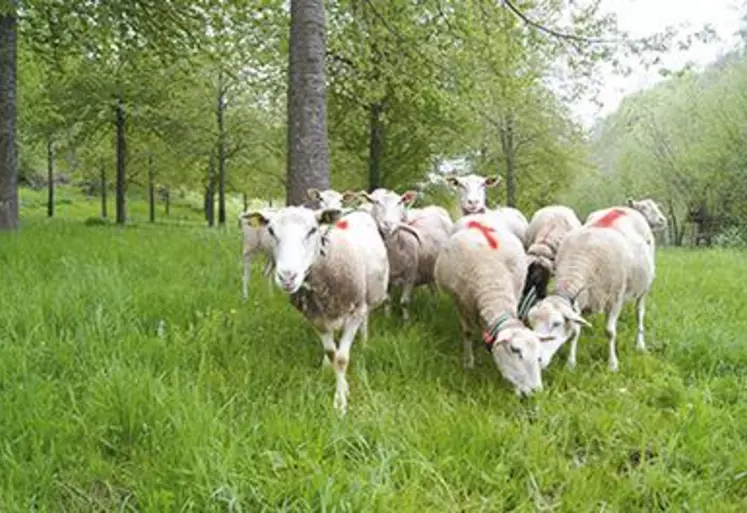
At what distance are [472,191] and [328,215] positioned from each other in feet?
12.4

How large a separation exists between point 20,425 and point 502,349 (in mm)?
2980

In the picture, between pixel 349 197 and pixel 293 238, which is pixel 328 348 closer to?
pixel 293 238

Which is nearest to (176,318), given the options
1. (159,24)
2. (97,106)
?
(159,24)

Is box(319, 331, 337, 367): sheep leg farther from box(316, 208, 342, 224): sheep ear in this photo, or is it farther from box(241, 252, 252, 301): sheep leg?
box(241, 252, 252, 301): sheep leg

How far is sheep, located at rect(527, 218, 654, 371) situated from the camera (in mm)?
4742

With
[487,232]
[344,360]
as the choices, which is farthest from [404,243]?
[344,360]

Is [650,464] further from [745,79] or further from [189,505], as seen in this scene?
[745,79]

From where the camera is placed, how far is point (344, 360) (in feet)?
14.2

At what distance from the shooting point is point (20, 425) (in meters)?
3.16

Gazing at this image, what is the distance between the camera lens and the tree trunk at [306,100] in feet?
22.3

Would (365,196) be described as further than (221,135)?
No

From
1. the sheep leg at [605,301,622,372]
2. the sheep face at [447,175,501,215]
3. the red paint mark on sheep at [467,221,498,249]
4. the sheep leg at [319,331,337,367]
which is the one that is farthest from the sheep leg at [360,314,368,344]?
the sheep face at [447,175,501,215]

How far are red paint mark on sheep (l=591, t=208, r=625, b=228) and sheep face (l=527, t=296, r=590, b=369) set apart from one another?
4.99 ft

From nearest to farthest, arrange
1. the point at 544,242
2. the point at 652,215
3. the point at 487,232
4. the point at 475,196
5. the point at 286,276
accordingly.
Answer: the point at 286,276 < the point at 487,232 < the point at 544,242 < the point at 475,196 < the point at 652,215
